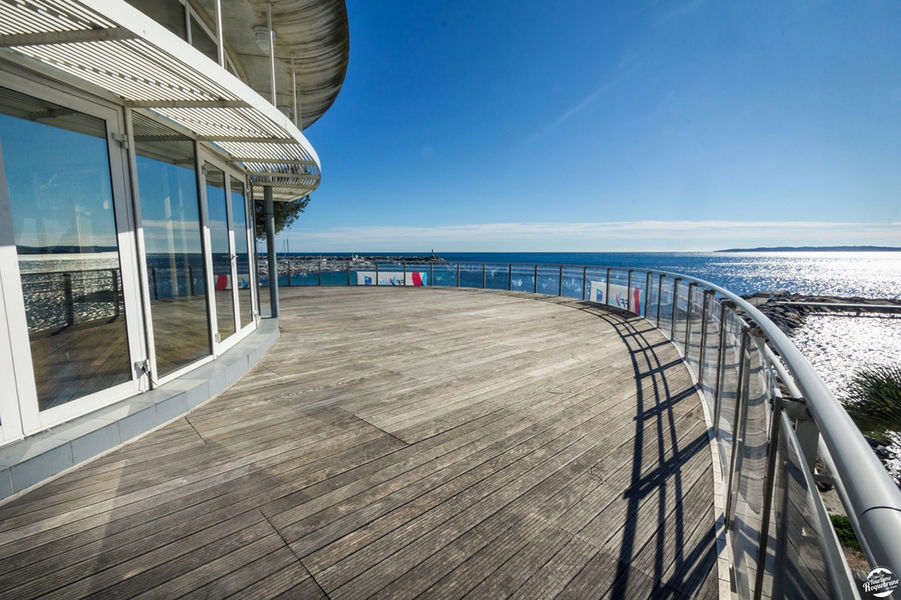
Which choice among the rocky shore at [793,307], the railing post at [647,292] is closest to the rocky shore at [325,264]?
the railing post at [647,292]

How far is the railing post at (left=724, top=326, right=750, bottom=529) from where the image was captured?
1630 mm

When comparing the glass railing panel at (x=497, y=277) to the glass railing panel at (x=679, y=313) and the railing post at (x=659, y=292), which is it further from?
the glass railing panel at (x=679, y=313)

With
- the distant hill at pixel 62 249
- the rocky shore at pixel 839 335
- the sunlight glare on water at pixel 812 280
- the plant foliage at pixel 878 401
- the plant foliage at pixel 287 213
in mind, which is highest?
the plant foliage at pixel 287 213

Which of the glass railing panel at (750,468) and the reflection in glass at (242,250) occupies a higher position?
the reflection in glass at (242,250)

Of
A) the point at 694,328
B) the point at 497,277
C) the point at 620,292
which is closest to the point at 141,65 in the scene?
the point at 694,328

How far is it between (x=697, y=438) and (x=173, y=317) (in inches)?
157

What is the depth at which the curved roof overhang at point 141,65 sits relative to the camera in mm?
1634

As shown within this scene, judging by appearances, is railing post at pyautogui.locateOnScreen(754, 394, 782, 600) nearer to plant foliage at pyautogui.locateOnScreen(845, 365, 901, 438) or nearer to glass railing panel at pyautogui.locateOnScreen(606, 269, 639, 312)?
plant foliage at pyautogui.locateOnScreen(845, 365, 901, 438)

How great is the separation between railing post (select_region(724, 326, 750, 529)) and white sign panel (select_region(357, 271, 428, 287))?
10315mm

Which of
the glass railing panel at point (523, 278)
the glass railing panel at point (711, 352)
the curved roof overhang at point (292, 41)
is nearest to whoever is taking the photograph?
the glass railing panel at point (711, 352)

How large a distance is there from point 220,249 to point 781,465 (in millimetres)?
4489

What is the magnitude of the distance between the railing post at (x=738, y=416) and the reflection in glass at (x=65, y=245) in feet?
11.8

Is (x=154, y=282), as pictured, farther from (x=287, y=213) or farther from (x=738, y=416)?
(x=287, y=213)

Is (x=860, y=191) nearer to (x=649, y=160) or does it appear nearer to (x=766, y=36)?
(x=649, y=160)
